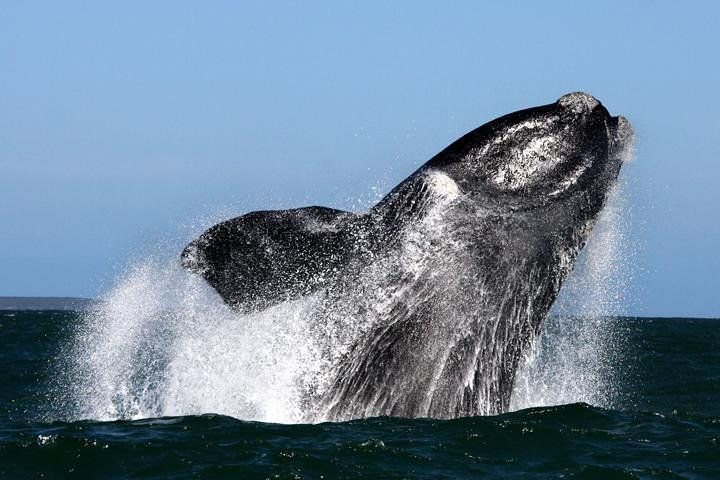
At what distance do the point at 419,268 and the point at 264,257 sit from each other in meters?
1.43

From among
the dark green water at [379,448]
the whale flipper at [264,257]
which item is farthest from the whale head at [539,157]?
the dark green water at [379,448]

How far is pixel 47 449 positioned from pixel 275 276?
2.60 metres

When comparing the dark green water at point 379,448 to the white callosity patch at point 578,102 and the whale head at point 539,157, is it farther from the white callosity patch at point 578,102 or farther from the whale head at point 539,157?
the white callosity patch at point 578,102

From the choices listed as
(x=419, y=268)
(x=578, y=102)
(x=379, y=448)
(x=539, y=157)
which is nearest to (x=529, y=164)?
(x=539, y=157)

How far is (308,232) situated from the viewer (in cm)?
1092

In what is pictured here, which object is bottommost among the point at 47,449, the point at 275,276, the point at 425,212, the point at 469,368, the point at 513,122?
the point at 47,449

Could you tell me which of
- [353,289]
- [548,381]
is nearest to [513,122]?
[353,289]

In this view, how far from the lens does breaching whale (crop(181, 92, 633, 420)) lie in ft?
35.5

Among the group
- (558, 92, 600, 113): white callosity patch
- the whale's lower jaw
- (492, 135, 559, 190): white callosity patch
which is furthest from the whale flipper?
(558, 92, 600, 113): white callosity patch

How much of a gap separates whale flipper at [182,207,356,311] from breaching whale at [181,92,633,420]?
0.01 m

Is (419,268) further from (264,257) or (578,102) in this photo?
(578,102)

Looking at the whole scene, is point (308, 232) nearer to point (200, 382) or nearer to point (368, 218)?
point (368, 218)

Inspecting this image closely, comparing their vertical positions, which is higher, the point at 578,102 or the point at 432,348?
the point at 578,102

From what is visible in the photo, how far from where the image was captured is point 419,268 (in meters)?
10.9
